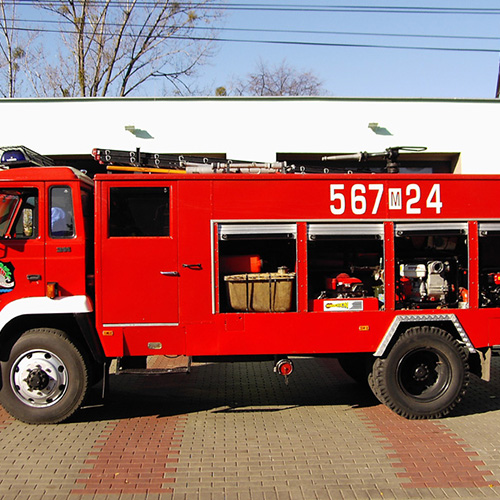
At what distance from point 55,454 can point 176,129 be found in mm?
9615

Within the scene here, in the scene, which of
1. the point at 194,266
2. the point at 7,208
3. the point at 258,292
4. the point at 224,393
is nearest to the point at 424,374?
the point at 258,292

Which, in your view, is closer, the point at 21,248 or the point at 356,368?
the point at 21,248

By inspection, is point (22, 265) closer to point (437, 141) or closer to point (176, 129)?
point (176, 129)

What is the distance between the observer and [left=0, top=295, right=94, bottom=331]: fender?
600 centimetres

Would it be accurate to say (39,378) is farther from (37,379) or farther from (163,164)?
(163,164)

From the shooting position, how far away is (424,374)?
21.4ft

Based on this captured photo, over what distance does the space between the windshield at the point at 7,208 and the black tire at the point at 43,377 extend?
1.20 metres

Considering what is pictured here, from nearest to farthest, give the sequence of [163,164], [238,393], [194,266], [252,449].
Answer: [252,449]
[194,266]
[163,164]
[238,393]

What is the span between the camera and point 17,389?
20.2 ft

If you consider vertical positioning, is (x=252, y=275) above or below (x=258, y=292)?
above

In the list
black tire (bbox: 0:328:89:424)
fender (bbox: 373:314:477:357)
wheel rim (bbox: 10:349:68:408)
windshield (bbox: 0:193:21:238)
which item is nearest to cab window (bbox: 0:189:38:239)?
windshield (bbox: 0:193:21:238)

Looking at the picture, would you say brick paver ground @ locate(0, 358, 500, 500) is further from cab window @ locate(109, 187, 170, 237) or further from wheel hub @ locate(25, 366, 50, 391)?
cab window @ locate(109, 187, 170, 237)

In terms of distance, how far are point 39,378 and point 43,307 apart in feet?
2.59

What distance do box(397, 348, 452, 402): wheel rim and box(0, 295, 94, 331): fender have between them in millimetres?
3678
